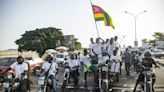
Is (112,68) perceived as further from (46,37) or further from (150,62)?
(46,37)

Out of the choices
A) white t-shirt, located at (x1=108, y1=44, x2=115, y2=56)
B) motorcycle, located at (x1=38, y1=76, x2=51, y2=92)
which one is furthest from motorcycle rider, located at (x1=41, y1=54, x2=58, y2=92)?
white t-shirt, located at (x1=108, y1=44, x2=115, y2=56)

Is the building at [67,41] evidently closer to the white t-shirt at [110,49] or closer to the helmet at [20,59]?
the white t-shirt at [110,49]

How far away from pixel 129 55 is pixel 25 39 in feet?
164

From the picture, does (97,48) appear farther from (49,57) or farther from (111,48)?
(49,57)

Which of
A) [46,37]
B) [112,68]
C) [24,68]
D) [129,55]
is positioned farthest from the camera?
[46,37]

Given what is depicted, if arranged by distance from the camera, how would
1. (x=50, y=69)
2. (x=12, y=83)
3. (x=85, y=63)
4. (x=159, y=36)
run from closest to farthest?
(x=12, y=83) → (x=50, y=69) → (x=85, y=63) → (x=159, y=36)

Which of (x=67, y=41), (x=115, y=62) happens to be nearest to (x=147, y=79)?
(x=115, y=62)

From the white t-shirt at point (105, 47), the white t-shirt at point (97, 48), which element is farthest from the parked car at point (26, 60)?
the white t-shirt at point (105, 47)

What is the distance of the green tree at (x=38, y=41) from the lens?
67250 mm

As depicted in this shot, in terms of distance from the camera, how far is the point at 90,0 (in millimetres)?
20969

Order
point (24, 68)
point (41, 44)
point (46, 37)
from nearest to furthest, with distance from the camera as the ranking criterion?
point (24, 68) → point (41, 44) → point (46, 37)

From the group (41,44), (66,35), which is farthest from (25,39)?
(66,35)

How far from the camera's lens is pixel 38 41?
224ft

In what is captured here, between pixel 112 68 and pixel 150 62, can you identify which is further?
pixel 112 68
